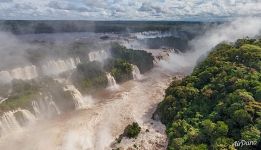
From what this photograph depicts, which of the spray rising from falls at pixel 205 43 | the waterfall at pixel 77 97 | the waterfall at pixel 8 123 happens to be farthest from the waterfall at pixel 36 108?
the spray rising from falls at pixel 205 43

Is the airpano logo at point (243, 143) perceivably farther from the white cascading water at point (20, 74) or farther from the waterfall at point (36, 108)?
the white cascading water at point (20, 74)

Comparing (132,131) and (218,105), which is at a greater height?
(218,105)

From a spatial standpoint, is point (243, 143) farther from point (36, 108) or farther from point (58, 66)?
point (58, 66)

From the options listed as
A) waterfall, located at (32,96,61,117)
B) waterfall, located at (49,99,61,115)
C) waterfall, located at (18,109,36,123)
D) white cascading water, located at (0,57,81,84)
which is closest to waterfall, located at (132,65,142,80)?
white cascading water, located at (0,57,81,84)

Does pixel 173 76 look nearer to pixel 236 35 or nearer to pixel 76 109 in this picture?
pixel 76 109

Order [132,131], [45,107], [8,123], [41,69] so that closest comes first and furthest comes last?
1. [132,131]
2. [8,123]
3. [45,107]
4. [41,69]

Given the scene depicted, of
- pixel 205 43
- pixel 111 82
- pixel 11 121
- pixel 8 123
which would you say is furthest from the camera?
pixel 205 43

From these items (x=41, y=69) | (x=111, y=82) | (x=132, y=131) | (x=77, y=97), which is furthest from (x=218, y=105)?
(x=41, y=69)

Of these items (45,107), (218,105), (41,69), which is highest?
(218,105)

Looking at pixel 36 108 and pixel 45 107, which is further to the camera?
pixel 45 107
